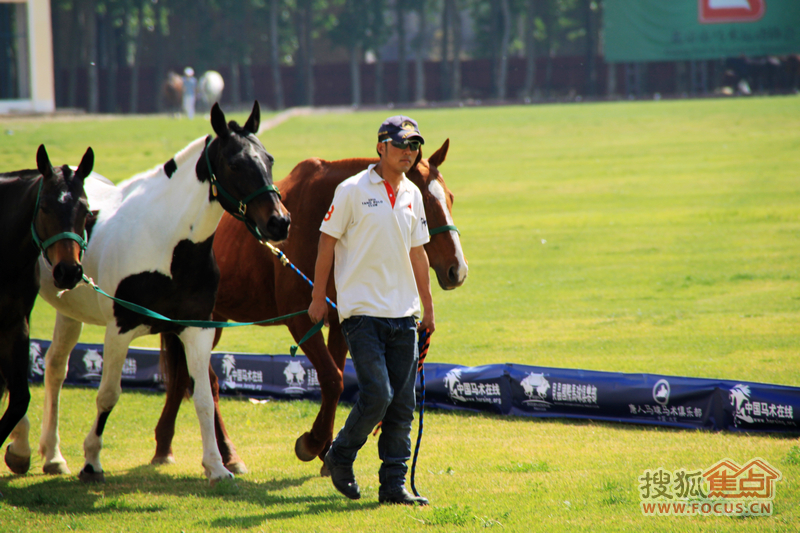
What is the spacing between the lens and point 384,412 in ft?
16.5

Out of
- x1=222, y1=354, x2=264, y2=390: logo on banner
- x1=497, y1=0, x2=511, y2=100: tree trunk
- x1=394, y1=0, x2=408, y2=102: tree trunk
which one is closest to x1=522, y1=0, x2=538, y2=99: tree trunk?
x1=497, y1=0, x2=511, y2=100: tree trunk

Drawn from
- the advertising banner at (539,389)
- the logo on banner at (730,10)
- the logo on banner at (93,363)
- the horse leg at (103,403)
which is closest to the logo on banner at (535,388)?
the advertising banner at (539,389)

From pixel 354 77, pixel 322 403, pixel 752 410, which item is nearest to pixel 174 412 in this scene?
pixel 322 403

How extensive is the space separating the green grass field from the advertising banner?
0.17m

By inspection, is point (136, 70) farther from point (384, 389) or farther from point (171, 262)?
point (384, 389)

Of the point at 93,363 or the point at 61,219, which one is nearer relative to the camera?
the point at 61,219

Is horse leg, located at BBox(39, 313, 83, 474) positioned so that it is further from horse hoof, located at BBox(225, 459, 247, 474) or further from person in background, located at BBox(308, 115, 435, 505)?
person in background, located at BBox(308, 115, 435, 505)

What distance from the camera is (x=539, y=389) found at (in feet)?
24.6

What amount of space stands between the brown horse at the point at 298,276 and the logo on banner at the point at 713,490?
181cm

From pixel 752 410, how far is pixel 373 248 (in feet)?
11.6

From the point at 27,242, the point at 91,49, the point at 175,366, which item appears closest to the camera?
Answer: the point at 27,242

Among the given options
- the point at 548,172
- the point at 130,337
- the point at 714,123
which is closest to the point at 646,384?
the point at 130,337

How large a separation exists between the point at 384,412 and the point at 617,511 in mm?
1498

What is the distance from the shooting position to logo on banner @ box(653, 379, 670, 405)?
23.0 feet
